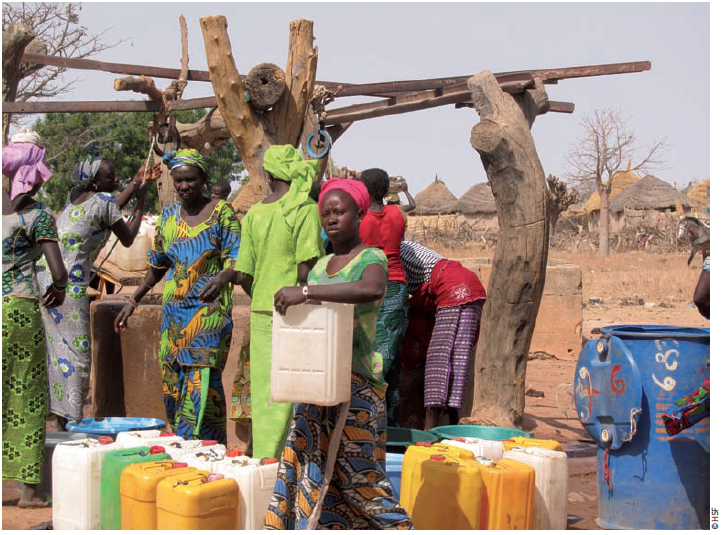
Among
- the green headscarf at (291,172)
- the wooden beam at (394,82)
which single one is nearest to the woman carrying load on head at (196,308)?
the green headscarf at (291,172)

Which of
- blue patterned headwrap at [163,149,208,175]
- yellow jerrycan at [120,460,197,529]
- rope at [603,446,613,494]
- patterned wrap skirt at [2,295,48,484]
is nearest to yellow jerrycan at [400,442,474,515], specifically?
yellow jerrycan at [120,460,197,529]

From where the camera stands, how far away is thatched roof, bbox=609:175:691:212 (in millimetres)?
36938

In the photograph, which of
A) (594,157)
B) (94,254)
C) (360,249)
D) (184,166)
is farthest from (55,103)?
(594,157)

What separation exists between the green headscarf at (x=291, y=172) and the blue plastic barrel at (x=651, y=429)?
5.71ft

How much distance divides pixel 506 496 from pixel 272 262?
173cm

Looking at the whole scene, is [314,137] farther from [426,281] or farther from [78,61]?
[78,61]

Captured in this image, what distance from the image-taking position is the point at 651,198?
37.3m

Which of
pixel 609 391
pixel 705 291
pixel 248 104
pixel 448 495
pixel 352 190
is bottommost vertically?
pixel 448 495

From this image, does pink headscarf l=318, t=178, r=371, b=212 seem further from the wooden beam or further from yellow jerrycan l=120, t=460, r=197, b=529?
→ the wooden beam

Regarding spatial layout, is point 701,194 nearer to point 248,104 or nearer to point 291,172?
point 248,104

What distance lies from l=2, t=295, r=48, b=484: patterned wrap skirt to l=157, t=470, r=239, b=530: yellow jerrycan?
5.44 ft

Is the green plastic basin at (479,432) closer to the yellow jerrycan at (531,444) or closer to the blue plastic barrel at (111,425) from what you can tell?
the yellow jerrycan at (531,444)

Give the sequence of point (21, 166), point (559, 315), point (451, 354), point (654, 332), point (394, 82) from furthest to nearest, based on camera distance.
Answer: point (559, 315)
point (394, 82)
point (451, 354)
point (21, 166)
point (654, 332)

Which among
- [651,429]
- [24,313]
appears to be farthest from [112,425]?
[651,429]
